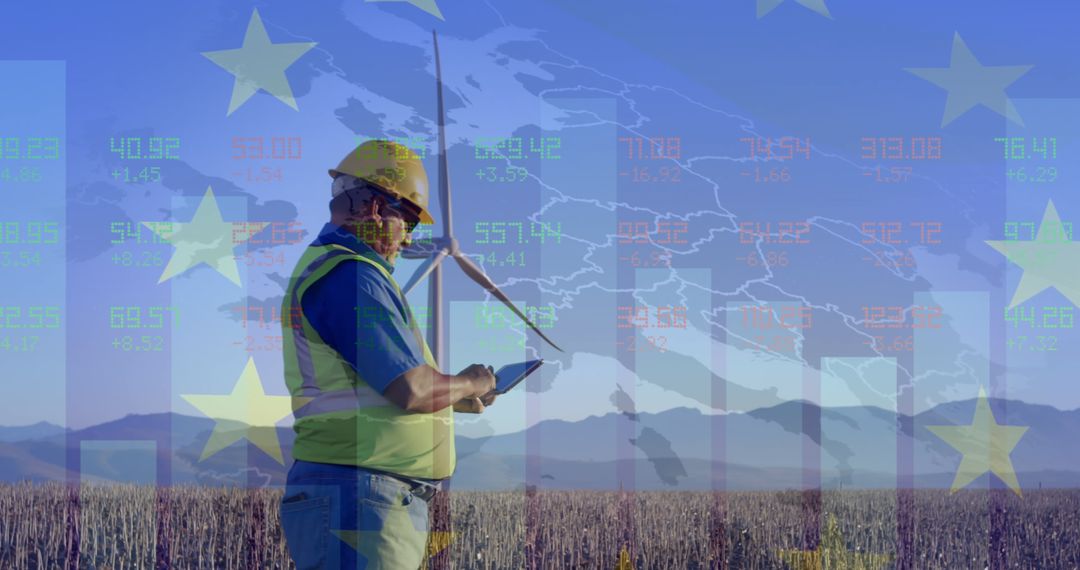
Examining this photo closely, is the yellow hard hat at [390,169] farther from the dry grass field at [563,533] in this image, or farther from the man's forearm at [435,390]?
the dry grass field at [563,533]

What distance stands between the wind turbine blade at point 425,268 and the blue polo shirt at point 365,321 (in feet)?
21.7

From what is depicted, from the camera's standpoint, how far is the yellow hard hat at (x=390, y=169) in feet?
15.7

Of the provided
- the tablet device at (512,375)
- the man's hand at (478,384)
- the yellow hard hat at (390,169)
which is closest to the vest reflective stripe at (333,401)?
the man's hand at (478,384)

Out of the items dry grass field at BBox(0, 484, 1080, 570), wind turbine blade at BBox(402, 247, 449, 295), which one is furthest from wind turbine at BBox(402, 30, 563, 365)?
dry grass field at BBox(0, 484, 1080, 570)

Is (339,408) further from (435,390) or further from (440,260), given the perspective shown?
(440,260)

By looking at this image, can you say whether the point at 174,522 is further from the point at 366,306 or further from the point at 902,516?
the point at 902,516

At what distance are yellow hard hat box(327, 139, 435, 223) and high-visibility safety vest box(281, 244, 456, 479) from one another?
39 centimetres

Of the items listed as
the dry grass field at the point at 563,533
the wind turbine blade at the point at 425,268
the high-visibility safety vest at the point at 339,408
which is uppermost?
the wind turbine blade at the point at 425,268

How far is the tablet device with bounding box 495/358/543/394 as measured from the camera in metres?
4.92

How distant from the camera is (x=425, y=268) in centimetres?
1141

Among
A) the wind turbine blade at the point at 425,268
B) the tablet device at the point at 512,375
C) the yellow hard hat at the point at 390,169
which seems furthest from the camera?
the wind turbine blade at the point at 425,268

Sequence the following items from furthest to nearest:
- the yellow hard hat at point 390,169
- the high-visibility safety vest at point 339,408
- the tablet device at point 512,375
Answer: the tablet device at point 512,375 → the yellow hard hat at point 390,169 → the high-visibility safety vest at point 339,408

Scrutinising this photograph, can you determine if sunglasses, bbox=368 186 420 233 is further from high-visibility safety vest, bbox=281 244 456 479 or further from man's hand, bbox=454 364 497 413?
man's hand, bbox=454 364 497 413

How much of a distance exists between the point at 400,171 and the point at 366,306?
751 mm
